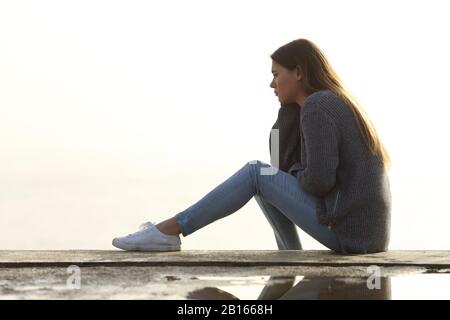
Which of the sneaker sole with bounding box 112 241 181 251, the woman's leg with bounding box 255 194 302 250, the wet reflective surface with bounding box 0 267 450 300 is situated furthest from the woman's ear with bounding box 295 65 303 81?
the sneaker sole with bounding box 112 241 181 251

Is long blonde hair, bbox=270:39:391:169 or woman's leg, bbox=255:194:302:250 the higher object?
long blonde hair, bbox=270:39:391:169

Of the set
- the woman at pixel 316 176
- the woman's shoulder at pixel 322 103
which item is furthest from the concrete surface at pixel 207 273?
the woman's shoulder at pixel 322 103

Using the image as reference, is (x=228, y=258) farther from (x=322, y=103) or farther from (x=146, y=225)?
(x=322, y=103)

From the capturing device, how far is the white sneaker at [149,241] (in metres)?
5.35

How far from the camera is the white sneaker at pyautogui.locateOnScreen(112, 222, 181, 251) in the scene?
535 centimetres

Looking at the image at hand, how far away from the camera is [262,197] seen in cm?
529

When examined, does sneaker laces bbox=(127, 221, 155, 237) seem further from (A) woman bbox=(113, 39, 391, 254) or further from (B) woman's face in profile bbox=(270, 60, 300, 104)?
(B) woman's face in profile bbox=(270, 60, 300, 104)

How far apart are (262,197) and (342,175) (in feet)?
1.75

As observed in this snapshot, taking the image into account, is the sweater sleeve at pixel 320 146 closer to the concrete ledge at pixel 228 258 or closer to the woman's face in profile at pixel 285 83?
the woman's face in profile at pixel 285 83
